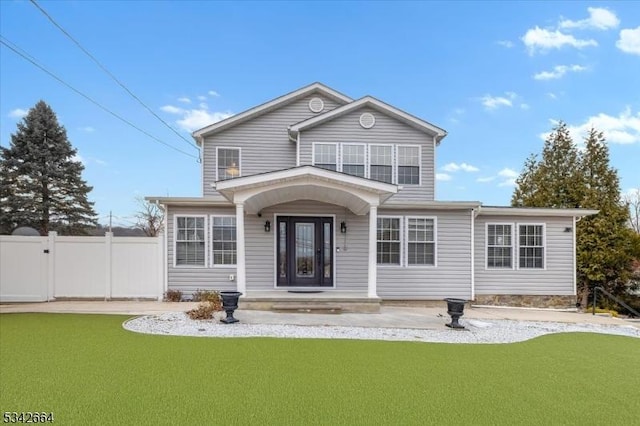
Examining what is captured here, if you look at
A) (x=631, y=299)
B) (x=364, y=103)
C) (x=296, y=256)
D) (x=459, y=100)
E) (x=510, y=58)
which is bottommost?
(x=631, y=299)

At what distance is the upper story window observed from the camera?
12.1 meters

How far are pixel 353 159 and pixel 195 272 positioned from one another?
19.4 ft

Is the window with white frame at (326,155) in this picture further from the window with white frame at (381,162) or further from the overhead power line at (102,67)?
the overhead power line at (102,67)

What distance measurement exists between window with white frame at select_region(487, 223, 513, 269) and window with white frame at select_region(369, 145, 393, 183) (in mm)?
3466

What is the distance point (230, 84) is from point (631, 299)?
59.3ft

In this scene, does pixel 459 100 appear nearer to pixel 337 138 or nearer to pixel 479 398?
pixel 337 138

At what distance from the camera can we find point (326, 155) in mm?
11641

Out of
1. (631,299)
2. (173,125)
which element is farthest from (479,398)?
(173,125)

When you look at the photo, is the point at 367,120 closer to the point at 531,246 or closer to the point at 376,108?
the point at 376,108

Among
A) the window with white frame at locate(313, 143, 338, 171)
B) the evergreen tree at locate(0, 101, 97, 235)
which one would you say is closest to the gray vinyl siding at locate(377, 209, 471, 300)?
the window with white frame at locate(313, 143, 338, 171)

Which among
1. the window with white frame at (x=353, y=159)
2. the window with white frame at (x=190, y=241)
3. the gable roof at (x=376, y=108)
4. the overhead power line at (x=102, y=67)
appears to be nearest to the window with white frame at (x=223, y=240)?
the window with white frame at (x=190, y=241)

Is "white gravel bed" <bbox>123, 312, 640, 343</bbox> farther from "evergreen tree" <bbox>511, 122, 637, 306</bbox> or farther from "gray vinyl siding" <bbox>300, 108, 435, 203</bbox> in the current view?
"evergreen tree" <bbox>511, 122, 637, 306</bbox>

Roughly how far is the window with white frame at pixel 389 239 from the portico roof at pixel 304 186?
5.31ft

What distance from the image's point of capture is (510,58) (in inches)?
574
